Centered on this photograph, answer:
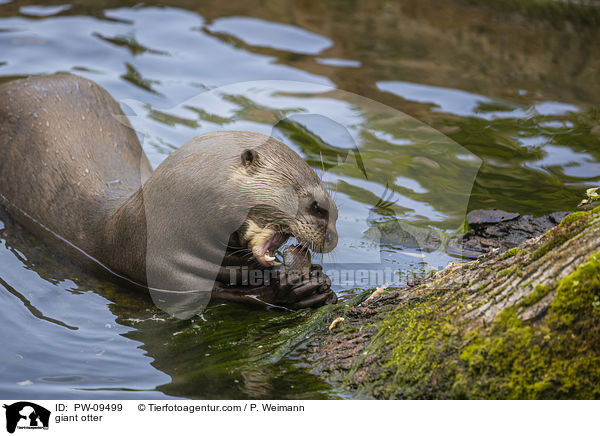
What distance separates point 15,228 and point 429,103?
12.8ft

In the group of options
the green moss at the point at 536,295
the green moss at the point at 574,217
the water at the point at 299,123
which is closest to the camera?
the green moss at the point at 536,295

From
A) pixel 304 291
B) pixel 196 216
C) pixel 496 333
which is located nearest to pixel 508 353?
pixel 496 333

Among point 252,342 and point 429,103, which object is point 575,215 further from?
point 429,103

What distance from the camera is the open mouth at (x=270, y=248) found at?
147 inches

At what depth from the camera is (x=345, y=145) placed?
18.9ft

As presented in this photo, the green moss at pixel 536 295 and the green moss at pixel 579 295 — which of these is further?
the green moss at pixel 536 295

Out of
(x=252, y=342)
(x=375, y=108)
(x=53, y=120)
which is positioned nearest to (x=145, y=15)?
(x=375, y=108)

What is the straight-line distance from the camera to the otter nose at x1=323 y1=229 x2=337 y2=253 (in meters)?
3.70

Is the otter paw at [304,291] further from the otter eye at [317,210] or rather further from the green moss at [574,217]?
the green moss at [574,217]

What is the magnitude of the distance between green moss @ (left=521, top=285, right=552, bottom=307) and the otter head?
1520 millimetres

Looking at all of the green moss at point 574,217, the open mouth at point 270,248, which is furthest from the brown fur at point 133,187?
the green moss at point 574,217
